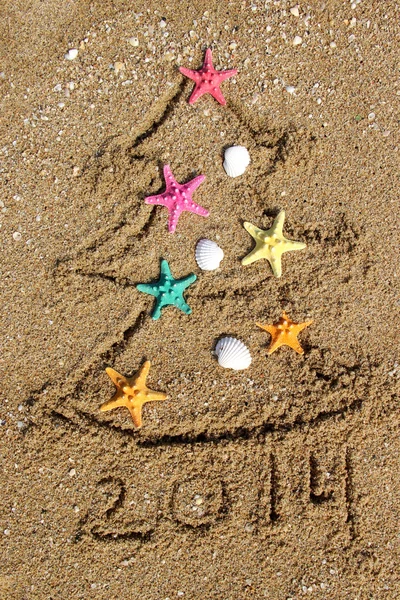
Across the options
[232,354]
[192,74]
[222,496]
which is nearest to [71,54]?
[192,74]

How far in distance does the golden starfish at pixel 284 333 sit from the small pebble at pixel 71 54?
98.3 inches

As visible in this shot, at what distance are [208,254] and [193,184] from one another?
1.75 feet

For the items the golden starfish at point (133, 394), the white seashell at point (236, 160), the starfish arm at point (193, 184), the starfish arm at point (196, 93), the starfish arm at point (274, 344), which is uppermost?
the starfish arm at point (196, 93)

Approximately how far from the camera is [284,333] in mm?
3045

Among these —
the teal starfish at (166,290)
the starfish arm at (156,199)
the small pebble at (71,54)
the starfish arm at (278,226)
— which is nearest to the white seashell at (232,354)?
the teal starfish at (166,290)

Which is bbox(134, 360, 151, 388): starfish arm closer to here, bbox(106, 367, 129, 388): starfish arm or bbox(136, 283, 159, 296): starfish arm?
bbox(106, 367, 129, 388): starfish arm

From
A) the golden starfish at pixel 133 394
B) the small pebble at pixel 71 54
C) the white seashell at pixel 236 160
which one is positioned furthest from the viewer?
the small pebble at pixel 71 54

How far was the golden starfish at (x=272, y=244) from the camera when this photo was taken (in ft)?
10.1

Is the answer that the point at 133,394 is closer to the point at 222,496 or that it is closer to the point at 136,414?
the point at 136,414

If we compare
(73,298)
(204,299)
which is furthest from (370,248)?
(73,298)

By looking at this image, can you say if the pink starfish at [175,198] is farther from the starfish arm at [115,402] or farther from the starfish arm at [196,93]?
the starfish arm at [115,402]

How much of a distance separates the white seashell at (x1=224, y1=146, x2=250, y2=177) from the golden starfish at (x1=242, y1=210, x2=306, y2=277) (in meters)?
0.40

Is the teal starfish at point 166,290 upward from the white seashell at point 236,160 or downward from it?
downward

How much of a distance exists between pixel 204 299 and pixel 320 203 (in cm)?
116
